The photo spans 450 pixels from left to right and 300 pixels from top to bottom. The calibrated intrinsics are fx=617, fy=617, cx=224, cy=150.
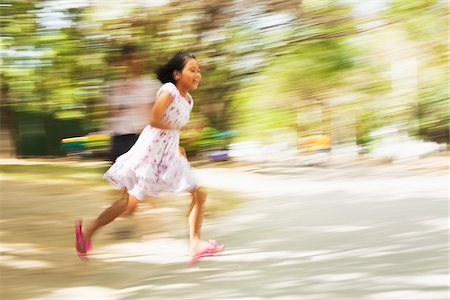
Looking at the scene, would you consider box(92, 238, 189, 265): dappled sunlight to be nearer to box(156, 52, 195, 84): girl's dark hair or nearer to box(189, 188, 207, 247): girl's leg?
box(189, 188, 207, 247): girl's leg

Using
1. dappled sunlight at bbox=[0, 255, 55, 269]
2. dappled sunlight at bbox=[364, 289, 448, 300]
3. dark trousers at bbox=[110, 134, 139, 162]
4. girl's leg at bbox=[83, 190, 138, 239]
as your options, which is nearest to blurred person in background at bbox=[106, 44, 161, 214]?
dark trousers at bbox=[110, 134, 139, 162]

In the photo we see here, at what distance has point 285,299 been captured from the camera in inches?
144

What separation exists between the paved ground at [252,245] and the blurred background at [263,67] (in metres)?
1.23

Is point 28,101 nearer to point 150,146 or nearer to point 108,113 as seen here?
point 108,113

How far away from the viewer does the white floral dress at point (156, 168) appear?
457 cm

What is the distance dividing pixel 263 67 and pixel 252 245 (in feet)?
15.7

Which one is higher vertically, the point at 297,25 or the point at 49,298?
the point at 297,25

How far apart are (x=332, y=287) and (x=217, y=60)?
5475 millimetres

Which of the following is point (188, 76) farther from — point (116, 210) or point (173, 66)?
point (116, 210)

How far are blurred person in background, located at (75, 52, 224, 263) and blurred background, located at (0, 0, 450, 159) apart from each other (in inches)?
78.7

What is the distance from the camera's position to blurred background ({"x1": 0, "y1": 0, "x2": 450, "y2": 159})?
23.4 feet

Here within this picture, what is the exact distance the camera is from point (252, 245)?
507 centimetres

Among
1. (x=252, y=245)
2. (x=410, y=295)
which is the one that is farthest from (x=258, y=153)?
(x=410, y=295)

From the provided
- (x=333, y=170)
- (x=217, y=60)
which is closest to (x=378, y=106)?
(x=333, y=170)
